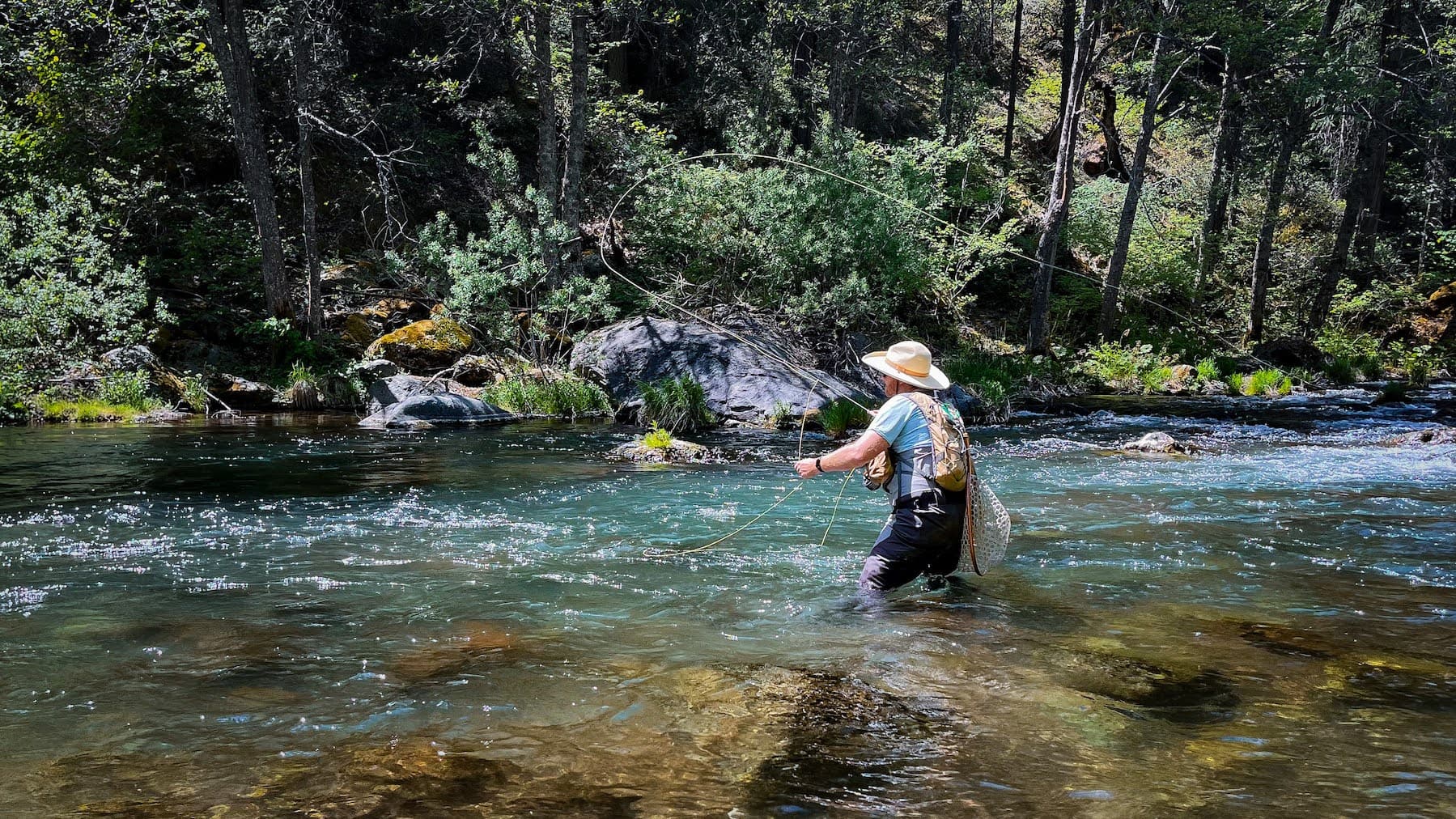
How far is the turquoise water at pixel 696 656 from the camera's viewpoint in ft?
11.2

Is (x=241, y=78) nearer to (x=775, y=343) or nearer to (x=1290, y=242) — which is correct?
(x=775, y=343)

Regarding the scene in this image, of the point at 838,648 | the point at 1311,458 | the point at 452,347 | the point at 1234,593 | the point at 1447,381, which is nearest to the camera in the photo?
the point at 838,648

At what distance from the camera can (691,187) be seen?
63.8ft

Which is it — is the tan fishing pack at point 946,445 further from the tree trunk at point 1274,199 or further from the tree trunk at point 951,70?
the tree trunk at point 951,70

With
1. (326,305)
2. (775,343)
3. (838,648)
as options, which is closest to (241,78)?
→ (326,305)

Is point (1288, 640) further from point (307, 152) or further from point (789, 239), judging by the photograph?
point (307, 152)

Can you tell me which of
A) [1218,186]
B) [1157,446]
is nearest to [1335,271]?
[1218,186]

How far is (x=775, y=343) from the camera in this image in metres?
18.2

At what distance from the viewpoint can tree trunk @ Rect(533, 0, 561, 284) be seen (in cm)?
1769

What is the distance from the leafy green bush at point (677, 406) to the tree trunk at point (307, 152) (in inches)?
284

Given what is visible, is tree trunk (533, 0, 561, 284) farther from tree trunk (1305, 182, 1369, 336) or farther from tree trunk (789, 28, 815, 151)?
tree trunk (1305, 182, 1369, 336)

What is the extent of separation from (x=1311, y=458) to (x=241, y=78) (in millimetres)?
18260

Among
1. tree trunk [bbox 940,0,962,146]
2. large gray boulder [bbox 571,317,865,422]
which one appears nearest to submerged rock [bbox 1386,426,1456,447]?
large gray boulder [bbox 571,317,865,422]

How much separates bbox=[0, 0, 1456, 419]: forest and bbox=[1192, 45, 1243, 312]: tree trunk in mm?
129
